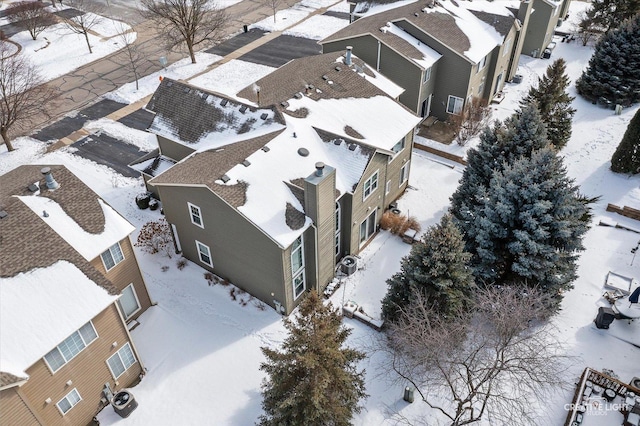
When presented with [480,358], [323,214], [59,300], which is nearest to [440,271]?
[480,358]

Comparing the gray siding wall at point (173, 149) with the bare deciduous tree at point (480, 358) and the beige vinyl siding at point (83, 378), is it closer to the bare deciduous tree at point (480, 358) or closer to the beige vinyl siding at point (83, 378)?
the beige vinyl siding at point (83, 378)

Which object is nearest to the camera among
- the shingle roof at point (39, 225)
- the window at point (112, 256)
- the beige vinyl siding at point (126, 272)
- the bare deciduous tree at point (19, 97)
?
the shingle roof at point (39, 225)

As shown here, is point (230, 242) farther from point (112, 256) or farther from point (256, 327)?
point (112, 256)

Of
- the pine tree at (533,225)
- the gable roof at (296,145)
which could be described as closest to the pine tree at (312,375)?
the gable roof at (296,145)

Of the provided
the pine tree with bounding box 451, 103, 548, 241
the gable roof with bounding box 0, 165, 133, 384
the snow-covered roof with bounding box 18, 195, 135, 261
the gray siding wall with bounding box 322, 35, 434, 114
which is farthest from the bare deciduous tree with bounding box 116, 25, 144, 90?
the pine tree with bounding box 451, 103, 548, 241

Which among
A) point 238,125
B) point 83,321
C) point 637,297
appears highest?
point 238,125

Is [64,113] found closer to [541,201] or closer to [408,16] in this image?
[408,16]

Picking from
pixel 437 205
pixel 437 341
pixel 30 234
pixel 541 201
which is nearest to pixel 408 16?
pixel 437 205
